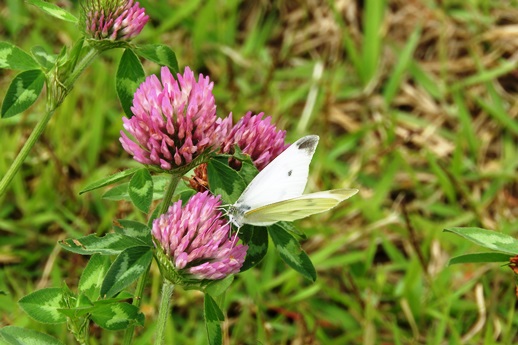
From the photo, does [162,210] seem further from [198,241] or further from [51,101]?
[51,101]

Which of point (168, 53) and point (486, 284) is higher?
point (168, 53)

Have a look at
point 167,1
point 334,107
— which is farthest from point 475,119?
point 167,1

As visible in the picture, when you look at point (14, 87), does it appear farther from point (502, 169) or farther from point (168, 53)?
point (502, 169)

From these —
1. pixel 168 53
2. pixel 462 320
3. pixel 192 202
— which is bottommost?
pixel 462 320

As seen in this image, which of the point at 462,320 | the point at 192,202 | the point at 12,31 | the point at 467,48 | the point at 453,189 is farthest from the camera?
the point at 467,48

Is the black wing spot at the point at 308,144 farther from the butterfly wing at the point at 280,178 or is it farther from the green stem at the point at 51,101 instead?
the green stem at the point at 51,101

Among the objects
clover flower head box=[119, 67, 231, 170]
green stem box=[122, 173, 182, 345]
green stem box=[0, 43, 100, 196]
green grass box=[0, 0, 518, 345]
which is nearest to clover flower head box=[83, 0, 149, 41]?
green stem box=[0, 43, 100, 196]

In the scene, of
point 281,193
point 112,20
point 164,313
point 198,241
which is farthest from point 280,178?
point 112,20
